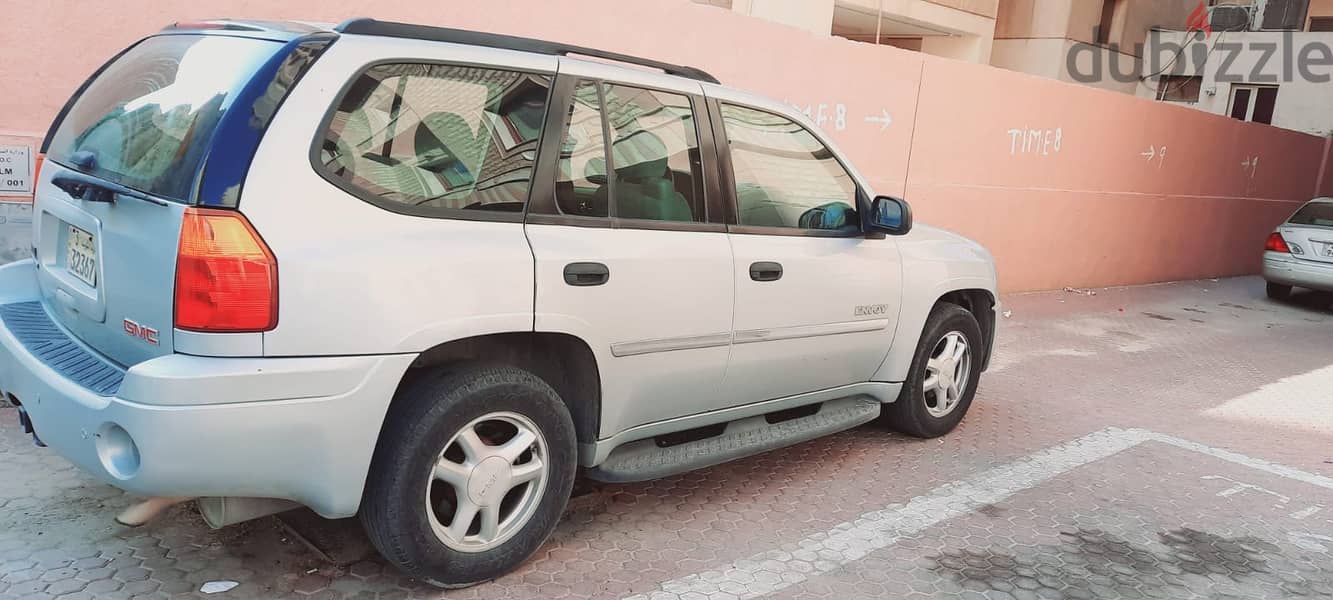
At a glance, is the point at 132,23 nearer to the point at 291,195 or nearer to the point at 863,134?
the point at 291,195

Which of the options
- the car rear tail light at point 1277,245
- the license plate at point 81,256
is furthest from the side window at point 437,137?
the car rear tail light at point 1277,245

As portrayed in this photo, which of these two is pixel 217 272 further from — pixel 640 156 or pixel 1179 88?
pixel 1179 88

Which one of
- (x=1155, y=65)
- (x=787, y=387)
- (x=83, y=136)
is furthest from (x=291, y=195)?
(x=1155, y=65)

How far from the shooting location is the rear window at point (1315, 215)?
39.8 ft

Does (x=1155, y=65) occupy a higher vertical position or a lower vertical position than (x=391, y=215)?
higher

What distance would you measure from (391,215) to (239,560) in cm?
→ 137

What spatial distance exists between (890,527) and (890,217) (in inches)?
53.0

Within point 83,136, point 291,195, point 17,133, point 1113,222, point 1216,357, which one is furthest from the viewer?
point 1113,222

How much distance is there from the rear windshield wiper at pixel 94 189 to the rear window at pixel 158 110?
0.08ft

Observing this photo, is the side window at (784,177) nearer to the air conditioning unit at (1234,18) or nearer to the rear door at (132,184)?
the rear door at (132,184)

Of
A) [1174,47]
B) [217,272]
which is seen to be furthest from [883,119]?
[1174,47]

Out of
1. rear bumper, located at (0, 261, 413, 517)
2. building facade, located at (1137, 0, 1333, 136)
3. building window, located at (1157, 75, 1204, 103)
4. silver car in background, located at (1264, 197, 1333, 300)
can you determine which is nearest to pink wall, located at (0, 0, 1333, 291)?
silver car in background, located at (1264, 197, 1333, 300)

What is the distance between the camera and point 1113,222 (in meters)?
12.6

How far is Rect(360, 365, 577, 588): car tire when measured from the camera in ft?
9.62
